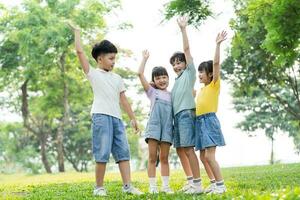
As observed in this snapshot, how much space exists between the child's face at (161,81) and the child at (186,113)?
0.14 meters

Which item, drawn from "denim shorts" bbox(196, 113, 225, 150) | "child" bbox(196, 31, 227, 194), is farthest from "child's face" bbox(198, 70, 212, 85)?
"denim shorts" bbox(196, 113, 225, 150)

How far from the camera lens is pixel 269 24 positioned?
26.0ft

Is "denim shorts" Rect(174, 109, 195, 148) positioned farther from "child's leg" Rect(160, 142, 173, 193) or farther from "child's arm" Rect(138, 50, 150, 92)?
"child's arm" Rect(138, 50, 150, 92)

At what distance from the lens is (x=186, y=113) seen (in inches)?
243

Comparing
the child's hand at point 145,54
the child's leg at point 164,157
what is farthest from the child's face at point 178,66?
the child's leg at point 164,157

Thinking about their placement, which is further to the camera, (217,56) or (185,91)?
(185,91)

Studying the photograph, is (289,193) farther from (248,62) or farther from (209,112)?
(248,62)

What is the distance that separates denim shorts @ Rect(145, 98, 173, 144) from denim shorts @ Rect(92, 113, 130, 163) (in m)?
0.35

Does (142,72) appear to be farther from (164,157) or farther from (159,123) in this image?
(164,157)

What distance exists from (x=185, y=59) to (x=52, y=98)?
23.4 metres

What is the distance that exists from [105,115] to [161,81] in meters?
0.84

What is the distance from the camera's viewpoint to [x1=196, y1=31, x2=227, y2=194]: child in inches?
233

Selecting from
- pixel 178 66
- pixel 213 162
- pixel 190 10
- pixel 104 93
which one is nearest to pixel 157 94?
pixel 178 66

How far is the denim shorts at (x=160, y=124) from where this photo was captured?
247 inches
